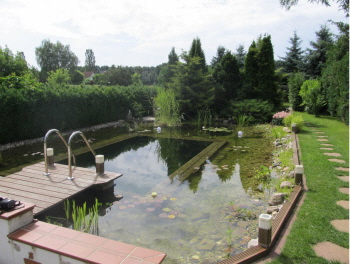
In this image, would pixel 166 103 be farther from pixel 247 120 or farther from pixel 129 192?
pixel 129 192

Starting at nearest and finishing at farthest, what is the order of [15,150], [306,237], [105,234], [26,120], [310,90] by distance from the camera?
[306,237] < [105,234] < [15,150] < [26,120] < [310,90]

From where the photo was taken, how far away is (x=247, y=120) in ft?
35.7

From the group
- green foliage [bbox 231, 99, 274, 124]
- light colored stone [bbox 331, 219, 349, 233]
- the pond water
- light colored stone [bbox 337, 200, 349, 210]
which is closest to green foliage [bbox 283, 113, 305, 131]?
green foliage [bbox 231, 99, 274, 124]

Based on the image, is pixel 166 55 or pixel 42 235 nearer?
pixel 42 235

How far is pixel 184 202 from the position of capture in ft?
12.7

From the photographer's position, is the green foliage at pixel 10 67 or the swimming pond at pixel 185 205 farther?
the green foliage at pixel 10 67

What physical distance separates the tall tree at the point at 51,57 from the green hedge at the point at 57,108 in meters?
25.9

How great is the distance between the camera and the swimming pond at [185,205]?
112 inches

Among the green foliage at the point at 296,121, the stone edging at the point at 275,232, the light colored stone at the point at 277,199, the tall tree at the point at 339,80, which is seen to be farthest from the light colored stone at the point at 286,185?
the tall tree at the point at 339,80

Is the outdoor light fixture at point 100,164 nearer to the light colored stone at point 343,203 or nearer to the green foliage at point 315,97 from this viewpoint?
the light colored stone at point 343,203

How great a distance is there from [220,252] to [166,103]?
28.0ft

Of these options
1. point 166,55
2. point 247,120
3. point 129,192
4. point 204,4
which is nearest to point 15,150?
point 129,192

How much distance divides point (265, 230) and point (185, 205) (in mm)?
1515

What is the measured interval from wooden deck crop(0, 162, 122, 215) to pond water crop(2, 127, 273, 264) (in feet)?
0.72
